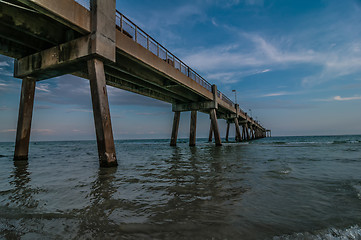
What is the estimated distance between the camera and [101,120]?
8.34 meters

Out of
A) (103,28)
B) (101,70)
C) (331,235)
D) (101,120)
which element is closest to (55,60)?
(101,70)

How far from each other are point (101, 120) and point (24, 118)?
603 centimetres

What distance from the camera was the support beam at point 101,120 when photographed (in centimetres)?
816

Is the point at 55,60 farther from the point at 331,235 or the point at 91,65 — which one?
the point at 331,235

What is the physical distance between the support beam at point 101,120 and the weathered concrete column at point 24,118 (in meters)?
5.35

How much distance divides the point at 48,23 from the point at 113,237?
1067cm

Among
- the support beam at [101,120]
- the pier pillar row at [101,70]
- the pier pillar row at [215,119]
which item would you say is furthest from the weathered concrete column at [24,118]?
the pier pillar row at [215,119]

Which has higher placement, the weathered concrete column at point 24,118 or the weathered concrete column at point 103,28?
the weathered concrete column at point 103,28

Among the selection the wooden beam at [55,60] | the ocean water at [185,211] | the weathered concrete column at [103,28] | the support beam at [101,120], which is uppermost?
the weathered concrete column at [103,28]

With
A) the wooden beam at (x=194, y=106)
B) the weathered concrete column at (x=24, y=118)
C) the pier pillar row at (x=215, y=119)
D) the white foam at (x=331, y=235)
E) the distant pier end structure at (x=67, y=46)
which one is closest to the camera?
the white foam at (x=331, y=235)

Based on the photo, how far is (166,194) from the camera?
3521mm

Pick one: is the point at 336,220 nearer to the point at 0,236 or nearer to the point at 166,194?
the point at 166,194

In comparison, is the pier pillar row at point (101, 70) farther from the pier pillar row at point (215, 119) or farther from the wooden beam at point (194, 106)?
the pier pillar row at point (215, 119)

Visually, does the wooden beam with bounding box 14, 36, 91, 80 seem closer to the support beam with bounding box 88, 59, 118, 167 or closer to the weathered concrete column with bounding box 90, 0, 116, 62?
the weathered concrete column with bounding box 90, 0, 116, 62
